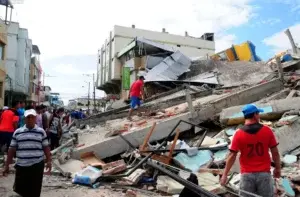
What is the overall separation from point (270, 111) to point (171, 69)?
1400cm

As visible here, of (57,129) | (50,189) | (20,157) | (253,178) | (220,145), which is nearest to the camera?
(253,178)

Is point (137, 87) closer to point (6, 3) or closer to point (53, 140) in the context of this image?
point (53, 140)

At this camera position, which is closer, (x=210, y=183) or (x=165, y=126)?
(x=210, y=183)

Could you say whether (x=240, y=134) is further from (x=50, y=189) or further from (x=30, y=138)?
(x=50, y=189)

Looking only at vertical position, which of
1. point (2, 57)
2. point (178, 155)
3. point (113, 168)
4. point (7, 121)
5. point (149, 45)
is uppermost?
point (149, 45)

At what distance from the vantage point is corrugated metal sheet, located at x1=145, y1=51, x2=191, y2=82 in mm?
21562

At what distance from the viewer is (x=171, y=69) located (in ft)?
72.5

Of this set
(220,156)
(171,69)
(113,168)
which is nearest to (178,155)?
(220,156)

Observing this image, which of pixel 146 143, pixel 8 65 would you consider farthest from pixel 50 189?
pixel 8 65

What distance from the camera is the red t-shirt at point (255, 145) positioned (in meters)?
3.46

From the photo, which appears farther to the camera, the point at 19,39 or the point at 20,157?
the point at 19,39

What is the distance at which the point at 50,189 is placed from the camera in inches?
228

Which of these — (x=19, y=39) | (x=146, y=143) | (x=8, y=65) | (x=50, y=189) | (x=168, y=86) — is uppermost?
(x=19, y=39)

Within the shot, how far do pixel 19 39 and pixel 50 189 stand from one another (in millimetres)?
30900
